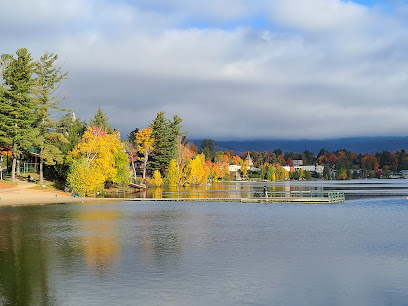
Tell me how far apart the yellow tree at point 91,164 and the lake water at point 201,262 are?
30.4 metres

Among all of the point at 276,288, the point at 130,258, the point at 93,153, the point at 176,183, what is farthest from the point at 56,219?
the point at 176,183

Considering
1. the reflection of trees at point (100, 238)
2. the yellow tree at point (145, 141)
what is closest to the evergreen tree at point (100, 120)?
the yellow tree at point (145, 141)

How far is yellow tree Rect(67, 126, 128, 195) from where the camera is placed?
73562mm

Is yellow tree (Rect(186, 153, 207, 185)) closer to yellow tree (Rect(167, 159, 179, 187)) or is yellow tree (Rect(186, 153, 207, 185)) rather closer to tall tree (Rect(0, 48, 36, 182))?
yellow tree (Rect(167, 159, 179, 187))

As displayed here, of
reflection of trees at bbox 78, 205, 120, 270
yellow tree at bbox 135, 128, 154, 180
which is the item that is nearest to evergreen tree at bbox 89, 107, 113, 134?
yellow tree at bbox 135, 128, 154, 180

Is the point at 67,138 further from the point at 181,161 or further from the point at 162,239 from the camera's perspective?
the point at 162,239

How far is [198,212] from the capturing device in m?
53.3

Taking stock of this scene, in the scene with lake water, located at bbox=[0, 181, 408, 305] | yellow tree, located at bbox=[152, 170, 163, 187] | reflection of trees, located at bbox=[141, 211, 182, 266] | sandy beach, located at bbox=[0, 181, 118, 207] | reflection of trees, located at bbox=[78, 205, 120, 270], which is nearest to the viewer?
lake water, located at bbox=[0, 181, 408, 305]

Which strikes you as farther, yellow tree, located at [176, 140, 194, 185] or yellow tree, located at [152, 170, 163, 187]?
yellow tree, located at [176, 140, 194, 185]

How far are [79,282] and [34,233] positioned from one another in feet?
53.4

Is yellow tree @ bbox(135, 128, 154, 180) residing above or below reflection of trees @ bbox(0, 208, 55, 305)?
above

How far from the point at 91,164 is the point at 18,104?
606 inches

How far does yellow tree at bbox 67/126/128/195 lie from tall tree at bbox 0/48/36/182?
8249mm

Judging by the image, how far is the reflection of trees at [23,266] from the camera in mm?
17672
